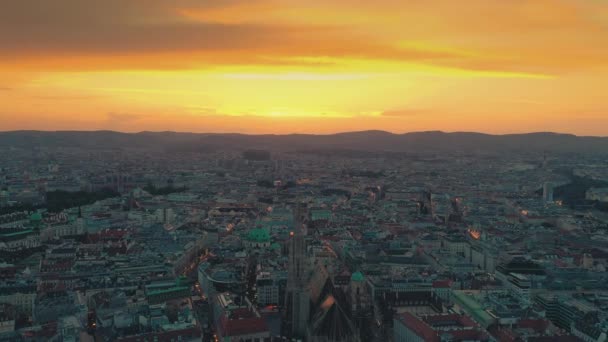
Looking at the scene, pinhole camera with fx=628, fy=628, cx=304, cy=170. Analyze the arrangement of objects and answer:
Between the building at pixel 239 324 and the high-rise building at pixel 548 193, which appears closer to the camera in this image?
the building at pixel 239 324

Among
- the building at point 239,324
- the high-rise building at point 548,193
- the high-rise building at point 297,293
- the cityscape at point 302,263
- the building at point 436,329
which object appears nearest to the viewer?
the building at point 436,329

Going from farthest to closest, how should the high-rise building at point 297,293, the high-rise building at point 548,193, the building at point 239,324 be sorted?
the high-rise building at point 548,193 → the high-rise building at point 297,293 → the building at point 239,324

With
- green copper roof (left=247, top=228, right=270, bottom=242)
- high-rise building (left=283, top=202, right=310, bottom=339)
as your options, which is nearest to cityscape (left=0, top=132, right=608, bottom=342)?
high-rise building (left=283, top=202, right=310, bottom=339)

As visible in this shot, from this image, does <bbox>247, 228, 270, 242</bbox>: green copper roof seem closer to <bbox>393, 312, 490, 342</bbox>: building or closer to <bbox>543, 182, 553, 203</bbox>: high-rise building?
<bbox>393, 312, 490, 342</bbox>: building

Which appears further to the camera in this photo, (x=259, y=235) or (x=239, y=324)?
(x=259, y=235)

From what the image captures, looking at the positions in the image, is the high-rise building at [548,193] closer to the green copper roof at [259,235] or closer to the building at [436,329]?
the green copper roof at [259,235]

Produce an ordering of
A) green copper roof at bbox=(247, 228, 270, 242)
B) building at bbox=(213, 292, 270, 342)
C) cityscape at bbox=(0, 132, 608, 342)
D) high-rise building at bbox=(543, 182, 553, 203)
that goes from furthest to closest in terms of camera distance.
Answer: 1. high-rise building at bbox=(543, 182, 553, 203)
2. green copper roof at bbox=(247, 228, 270, 242)
3. cityscape at bbox=(0, 132, 608, 342)
4. building at bbox=(213, 292, 270, 342)

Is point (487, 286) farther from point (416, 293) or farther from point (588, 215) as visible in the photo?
point (588, 215)

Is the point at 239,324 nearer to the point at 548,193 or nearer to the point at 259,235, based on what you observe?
the point at 259,235

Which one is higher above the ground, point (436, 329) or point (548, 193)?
point (548, 193)

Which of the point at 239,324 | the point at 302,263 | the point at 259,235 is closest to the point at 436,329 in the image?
the point at 302,263

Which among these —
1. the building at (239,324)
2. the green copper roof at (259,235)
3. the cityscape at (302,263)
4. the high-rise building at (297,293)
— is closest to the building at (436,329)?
the cityscape at (302,263)

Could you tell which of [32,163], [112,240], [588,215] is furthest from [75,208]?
[32,163]

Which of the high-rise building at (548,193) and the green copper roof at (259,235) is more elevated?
the high-rise building at (548,193)
